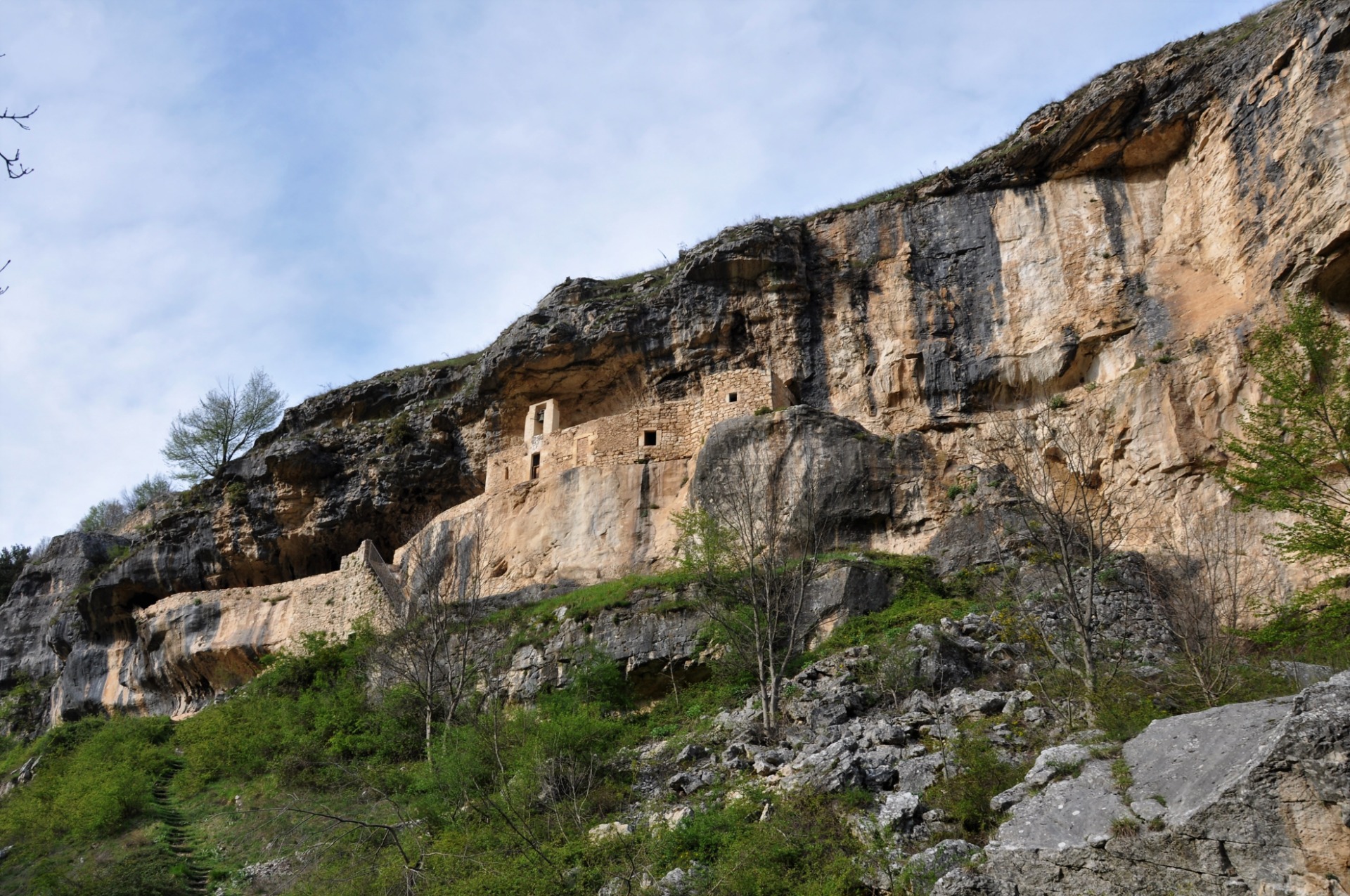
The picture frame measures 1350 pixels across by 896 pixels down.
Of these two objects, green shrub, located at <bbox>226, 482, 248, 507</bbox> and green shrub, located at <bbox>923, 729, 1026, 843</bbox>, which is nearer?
green shrub, located at <bbox>923, 729, 1026, 843</bbox>

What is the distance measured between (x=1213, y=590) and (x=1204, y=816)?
7.13 meters

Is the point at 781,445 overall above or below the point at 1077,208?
below

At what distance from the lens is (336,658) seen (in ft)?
93.2

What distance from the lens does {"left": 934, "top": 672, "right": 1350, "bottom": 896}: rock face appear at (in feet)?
26.3

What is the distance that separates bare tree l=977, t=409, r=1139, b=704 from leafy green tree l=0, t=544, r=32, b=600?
170 feet

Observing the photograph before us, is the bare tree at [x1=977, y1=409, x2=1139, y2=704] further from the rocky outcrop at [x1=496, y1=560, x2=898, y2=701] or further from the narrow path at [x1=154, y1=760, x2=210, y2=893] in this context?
the narrow path at [x1=154, y1=760, x2=210, y2=893]

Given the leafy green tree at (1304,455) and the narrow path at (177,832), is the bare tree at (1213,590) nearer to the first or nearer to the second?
the leafy green tree at (1304,455)

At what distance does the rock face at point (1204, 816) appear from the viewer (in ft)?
26.3

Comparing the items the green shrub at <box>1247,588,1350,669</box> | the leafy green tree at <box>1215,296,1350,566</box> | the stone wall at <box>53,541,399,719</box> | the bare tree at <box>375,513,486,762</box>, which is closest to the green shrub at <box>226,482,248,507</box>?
the stone wall at <box>53,541,399,719</box>

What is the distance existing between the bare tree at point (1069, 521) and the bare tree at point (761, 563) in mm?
4371

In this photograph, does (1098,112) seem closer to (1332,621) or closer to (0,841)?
(1332,621)

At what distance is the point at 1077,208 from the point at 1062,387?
17.9 feet

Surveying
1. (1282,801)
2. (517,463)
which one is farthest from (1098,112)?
(1282,801)

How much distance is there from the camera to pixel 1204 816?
8.61 m
